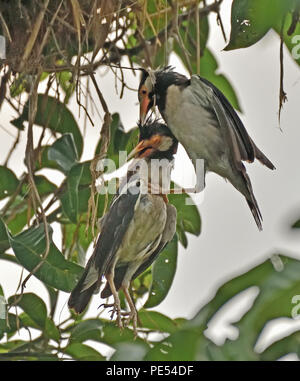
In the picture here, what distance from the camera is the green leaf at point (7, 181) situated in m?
1.58

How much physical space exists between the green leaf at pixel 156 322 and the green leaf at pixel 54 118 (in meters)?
0.35

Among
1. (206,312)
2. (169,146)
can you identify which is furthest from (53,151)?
(206,312)

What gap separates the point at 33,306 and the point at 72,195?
203 millimetres

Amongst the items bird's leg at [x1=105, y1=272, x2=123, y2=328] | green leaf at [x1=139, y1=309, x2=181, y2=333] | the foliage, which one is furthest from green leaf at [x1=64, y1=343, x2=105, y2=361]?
bird's leg at [x1=105, y1=272, x2=123, y2=328]

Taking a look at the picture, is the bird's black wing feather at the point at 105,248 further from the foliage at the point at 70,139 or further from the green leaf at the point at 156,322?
the green leaf at the point at 156,322

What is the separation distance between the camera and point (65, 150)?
58.5 inches

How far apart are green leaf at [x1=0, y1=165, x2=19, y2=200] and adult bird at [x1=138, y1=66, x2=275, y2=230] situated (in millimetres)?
509

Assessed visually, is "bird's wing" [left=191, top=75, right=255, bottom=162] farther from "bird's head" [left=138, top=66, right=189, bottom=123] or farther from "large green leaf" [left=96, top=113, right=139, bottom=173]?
"large green leaf" [left=96, top=113, right=139, bottom=173]

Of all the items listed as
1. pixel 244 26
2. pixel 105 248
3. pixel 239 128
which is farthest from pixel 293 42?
pixel 105 248

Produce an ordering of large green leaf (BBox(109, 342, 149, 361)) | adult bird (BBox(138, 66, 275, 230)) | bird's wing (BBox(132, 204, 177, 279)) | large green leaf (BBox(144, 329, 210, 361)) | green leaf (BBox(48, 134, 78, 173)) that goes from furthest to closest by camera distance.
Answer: green leaf (BBox(48, 134, 78, 173))
bird's wing (BBox(132, 204, 177, 279))
adult bird (BBox(138, 66, 275, 230))
large green leaf (BBox(109, 342, 149, 361))
large green leaf (BBox(144, 329, 210, 361))

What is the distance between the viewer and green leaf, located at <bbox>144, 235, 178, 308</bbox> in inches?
53.8

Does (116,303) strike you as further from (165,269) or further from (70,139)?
(70,139)

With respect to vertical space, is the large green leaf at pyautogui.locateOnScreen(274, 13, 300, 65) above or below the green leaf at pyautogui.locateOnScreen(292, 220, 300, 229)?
below

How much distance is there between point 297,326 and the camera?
2.10ft
